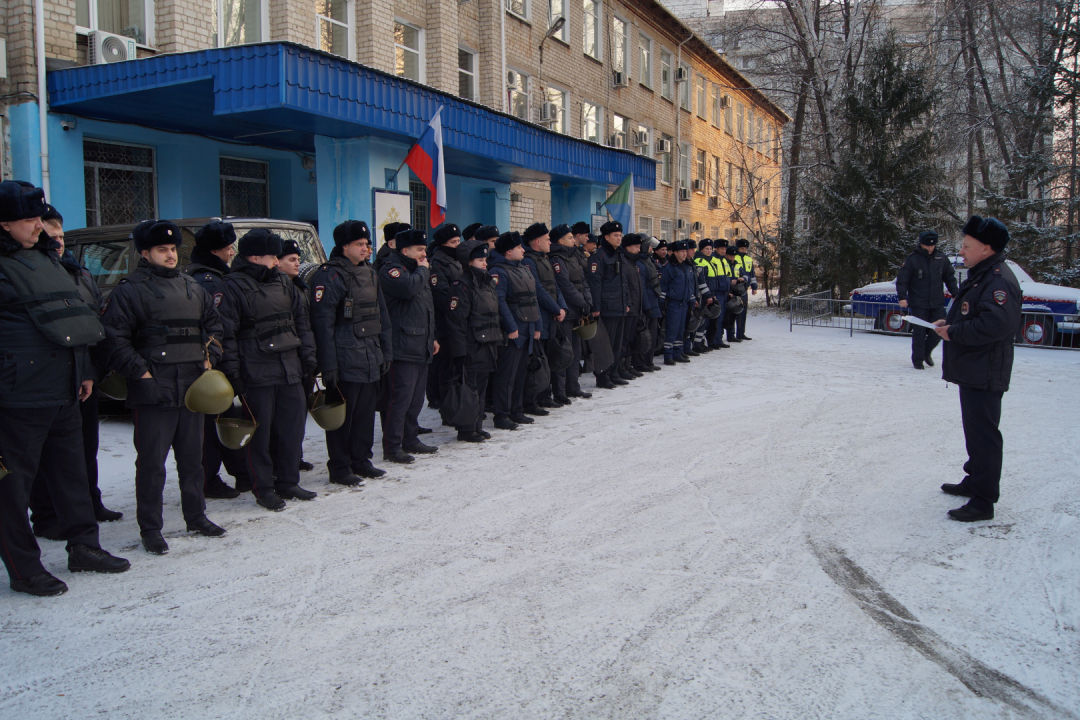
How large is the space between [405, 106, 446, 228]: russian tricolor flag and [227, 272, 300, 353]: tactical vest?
5728 mm

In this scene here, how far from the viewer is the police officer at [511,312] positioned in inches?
304

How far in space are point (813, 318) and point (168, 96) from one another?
545 inches

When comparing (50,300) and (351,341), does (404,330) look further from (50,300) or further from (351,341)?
(50,300)

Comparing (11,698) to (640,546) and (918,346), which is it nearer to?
(640,546)

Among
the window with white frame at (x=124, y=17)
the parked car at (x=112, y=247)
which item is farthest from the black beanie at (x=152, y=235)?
the window with white frame at (x=124, y=17)

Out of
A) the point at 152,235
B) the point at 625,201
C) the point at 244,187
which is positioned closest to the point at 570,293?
the point at 152,235

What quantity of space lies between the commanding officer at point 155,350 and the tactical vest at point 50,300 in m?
0.29

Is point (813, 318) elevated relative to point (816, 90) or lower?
lower

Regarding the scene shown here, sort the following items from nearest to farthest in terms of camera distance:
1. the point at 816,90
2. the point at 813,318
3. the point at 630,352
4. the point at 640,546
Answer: the point at 640,546 < the point at 630,352 < the point at 813,318 < the point at 816,90

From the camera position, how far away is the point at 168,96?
1014cm

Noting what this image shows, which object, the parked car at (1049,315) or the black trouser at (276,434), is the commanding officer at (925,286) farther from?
the black trouser at (276,434)

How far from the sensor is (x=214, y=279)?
5.11m

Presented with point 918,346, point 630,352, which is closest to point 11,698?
point 630,352

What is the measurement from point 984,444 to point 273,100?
8.05 meters
